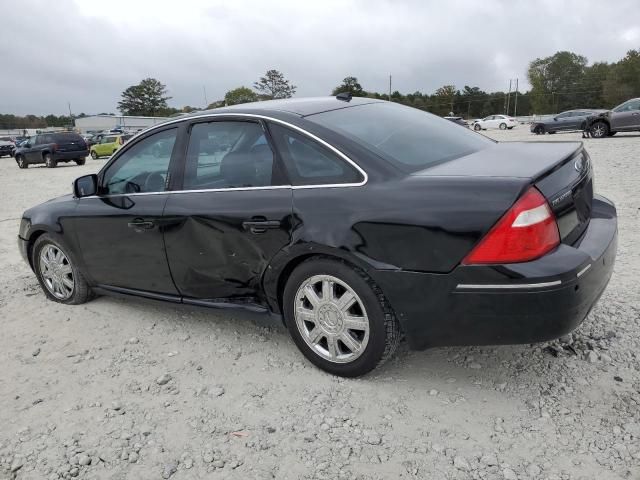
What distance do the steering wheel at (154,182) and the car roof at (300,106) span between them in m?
0.44

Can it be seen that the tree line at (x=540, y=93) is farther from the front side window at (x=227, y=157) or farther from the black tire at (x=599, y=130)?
the front side window at (x=227, y=157)

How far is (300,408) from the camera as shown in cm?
270

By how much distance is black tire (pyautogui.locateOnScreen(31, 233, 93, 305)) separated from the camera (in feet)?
13.7

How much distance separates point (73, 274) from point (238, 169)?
78.6 inches

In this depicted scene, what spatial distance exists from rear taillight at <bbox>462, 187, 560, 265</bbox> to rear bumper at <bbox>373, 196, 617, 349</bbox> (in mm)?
39

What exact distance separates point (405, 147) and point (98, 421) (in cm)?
221

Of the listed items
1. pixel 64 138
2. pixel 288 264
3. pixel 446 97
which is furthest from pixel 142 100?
pixel 288 264

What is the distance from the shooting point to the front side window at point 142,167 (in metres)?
3.52

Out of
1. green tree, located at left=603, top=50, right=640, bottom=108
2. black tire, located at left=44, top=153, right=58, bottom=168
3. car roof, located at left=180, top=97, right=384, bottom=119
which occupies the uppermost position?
green tree, located at left=603, top=50, right=640, bottom=108

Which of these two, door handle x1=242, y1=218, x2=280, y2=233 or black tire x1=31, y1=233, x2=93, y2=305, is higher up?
door handle x1=242, y1=218, x2=280, y2=233

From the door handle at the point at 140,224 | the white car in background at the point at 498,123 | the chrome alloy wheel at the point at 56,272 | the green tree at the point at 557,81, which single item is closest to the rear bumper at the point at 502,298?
the door handle at the point at 140,224

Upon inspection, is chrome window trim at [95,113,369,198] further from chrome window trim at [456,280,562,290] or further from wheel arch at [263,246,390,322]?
chrome window trim at [456,280,562,290]

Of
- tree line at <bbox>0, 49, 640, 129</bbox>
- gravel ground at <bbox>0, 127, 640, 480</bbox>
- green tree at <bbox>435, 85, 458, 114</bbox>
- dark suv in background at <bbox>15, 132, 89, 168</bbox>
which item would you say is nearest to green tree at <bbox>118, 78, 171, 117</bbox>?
tree line at <bbox>0, 49, 640, 129</bbox>

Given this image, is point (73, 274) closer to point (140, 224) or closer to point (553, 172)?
point (140, 224)
